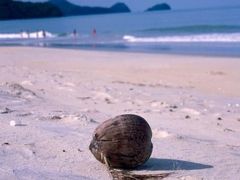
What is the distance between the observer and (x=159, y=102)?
760 centimetres

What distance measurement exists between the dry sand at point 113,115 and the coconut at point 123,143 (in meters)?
0.10

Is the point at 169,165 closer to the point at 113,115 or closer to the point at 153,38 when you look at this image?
the point at 113,115

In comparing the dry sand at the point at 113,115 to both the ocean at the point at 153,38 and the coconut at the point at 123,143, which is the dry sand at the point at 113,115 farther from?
the ocean at the point at 153,38

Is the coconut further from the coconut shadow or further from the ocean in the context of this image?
the ocean

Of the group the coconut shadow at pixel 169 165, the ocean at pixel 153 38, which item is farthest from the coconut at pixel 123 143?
the ocean at pixel 153 38

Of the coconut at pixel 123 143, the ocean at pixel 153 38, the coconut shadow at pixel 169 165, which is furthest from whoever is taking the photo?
the ocean at pixel 153 38

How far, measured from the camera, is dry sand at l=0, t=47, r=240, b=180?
355 cm

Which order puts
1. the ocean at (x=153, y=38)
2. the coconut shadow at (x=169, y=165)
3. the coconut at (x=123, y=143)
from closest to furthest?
the coconut at (x=123, y=143) < the coconut shadow at (x=169, y=165) < the ocean at (x=153, y=38)

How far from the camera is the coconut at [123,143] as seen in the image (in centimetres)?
345

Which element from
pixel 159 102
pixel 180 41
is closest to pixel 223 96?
pixel 159 102

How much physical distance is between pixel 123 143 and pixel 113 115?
2.91 meters

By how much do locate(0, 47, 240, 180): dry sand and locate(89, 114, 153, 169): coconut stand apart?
0.10 metres

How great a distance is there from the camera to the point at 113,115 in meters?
6.36

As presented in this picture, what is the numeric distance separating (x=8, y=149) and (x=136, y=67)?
11.4 meters
